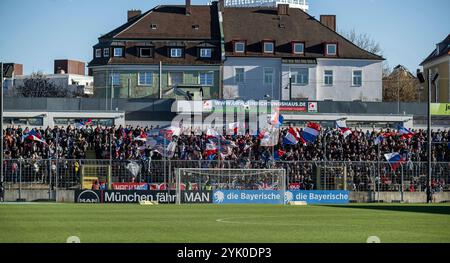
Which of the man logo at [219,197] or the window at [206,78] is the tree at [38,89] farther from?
the man logo at [219,197]

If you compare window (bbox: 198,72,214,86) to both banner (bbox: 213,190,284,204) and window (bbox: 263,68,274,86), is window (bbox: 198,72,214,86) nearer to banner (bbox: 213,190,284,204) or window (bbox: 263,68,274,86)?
window (bbox: 263,68,274,86)

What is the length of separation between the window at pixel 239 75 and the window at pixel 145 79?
31.0 ft

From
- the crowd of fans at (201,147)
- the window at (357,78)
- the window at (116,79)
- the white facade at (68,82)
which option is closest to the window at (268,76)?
the window at (357,78)

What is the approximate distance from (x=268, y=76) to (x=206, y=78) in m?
6.92

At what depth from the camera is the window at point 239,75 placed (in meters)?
100

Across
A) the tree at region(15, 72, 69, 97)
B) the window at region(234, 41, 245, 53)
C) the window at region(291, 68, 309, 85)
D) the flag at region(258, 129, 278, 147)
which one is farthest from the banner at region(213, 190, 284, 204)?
the tree at region(15, 72, 69, 97)

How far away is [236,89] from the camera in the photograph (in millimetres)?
99938

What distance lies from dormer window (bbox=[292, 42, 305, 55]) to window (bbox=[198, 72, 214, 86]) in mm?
9734

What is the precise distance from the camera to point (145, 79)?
99.8 metres

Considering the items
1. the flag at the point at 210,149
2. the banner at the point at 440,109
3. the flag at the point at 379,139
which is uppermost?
the banner at the point at 440,109

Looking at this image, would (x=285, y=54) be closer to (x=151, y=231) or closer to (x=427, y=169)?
(x=427, y=169)

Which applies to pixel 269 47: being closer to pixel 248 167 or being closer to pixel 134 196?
pixel 248 167

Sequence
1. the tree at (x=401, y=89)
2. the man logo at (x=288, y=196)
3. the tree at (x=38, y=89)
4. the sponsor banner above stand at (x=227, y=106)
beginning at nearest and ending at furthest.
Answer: the man logo at (x=288, y=196), the sponsor banner above stand at (x=227, y=106), the tree at (x=38, y=89), the tree at (x=401, y=89)

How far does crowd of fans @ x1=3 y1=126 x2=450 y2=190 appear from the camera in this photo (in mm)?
50844
